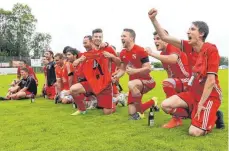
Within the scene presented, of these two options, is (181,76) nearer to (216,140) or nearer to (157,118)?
(157,118)

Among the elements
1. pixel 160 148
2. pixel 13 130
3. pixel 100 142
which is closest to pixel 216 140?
pixel 160 148

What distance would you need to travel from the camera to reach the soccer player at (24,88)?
44.9 feet

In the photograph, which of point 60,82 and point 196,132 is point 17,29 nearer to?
point 60,82

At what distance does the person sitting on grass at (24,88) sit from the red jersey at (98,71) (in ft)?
16.7

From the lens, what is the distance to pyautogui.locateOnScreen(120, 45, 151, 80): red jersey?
8.20m

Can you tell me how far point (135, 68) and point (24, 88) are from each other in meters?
6.87

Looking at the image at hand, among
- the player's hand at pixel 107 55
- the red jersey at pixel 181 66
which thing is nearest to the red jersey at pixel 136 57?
the player's hand at pixel 107 55

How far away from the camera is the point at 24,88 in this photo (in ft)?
45.4

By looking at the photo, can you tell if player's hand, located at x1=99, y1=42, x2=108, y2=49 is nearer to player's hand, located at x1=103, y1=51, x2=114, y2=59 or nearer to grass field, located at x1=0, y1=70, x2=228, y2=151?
player's hand, located at x1=103, y1=51, x2=114, y2=59

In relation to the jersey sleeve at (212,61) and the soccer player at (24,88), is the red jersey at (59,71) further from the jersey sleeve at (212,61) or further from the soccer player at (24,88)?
the jersey sleeve at (212,61)

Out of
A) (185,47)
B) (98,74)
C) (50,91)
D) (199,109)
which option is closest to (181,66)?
(185,47)

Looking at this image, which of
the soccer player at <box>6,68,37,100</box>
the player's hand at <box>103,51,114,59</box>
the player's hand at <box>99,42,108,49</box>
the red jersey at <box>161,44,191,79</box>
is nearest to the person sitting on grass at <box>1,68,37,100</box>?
the soccer player at <box>6,68,37,100</box>

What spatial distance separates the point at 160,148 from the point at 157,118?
2.92 metres

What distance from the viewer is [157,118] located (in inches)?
323
